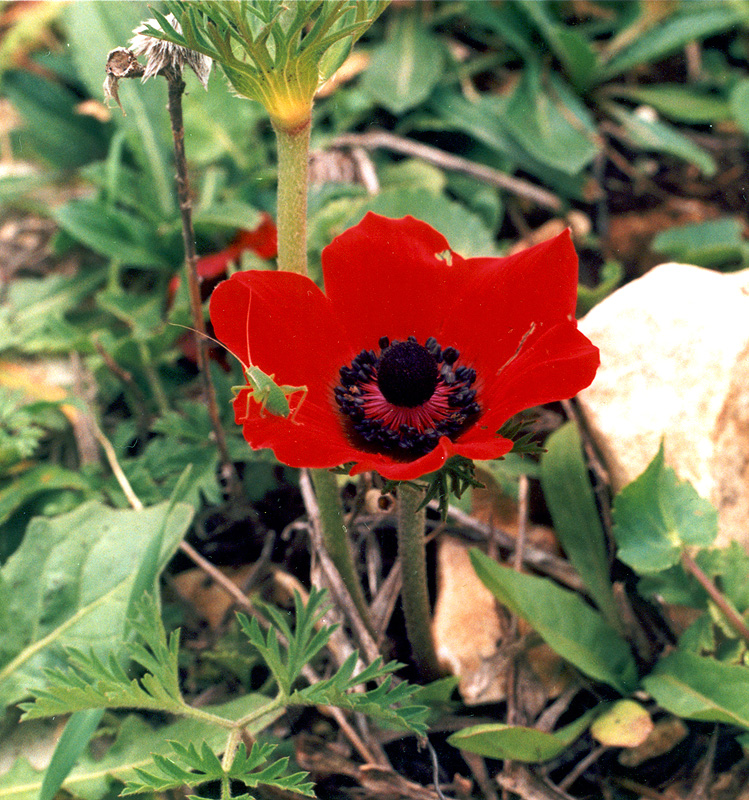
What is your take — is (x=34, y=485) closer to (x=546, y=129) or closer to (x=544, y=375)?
(x=544, y=375)

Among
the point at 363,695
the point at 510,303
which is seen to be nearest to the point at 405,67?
the point at 510,303

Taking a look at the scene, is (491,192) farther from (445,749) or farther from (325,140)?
(445,749)

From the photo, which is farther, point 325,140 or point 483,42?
point 483,42

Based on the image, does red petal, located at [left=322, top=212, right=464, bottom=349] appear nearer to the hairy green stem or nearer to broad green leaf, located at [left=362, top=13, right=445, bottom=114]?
the hairy green stem

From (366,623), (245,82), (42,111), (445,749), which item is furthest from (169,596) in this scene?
(42,111)

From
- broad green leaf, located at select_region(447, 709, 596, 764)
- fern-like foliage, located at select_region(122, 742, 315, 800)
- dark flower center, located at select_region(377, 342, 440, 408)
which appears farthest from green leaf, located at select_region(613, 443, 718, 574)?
fern-like foliage, located at select_region(122, 742, 315, 800)
